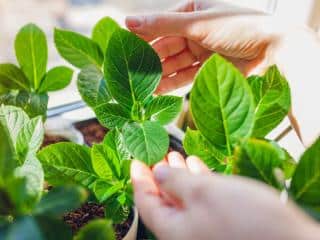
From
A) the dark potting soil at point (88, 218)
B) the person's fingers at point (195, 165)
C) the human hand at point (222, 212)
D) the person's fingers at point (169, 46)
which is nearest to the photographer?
the human hand at point (222, 212)

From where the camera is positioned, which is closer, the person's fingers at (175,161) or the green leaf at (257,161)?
the green leaf at (257,161)

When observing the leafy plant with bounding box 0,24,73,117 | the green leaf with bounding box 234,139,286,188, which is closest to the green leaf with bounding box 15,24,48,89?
the leafy plant with bounding box 0,24,73,117

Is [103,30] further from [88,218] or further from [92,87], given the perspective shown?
[88,218]

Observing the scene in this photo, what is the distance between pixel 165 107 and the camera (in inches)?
15.6

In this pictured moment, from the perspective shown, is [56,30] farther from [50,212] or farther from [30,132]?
[50,212]

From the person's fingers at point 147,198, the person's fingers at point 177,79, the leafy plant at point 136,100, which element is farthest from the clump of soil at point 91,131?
the person's fingers at point 147,198

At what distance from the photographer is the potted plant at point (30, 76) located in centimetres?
47

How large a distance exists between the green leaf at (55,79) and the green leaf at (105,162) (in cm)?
17

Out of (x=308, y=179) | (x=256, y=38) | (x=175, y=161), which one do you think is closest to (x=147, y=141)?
(x=175, y=161)

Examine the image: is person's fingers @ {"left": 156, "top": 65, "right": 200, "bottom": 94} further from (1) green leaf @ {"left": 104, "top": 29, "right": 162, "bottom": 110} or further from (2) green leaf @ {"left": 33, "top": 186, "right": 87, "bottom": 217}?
(2) green leaf @ {"left": 33, "top": 186, "right": 87, "bottom": 217}

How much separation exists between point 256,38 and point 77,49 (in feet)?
0.78

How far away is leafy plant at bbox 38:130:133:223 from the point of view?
1.21 ft

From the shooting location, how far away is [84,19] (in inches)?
28.8

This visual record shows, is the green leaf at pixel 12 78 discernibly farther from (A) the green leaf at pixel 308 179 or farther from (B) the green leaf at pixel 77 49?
(A) the green leaf at pixel 308 179
